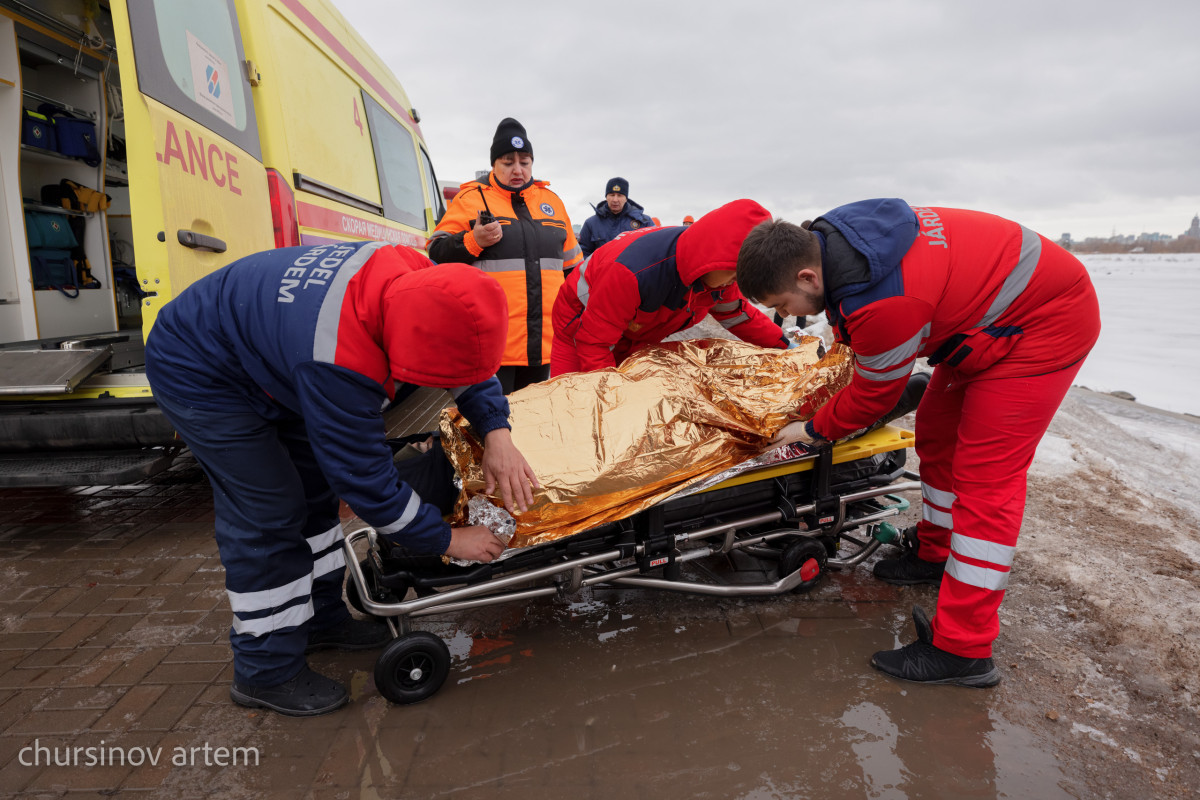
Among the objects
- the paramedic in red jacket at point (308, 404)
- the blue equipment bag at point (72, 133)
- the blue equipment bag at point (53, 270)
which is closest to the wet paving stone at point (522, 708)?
the paramedic in red jacket at point (308, 404)

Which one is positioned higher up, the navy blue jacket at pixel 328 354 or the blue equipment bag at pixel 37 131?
the blue equipment bag at pixel 37 131

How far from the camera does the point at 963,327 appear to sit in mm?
2117

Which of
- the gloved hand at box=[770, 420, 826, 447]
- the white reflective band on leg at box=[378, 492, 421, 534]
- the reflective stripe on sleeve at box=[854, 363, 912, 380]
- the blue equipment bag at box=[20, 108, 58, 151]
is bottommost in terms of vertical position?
the white reflective band on leg at box=[378, 492, 421, 534]

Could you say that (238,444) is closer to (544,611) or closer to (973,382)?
(544,611)

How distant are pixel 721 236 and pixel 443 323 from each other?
151 cm

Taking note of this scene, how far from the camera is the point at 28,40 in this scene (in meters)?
4.14

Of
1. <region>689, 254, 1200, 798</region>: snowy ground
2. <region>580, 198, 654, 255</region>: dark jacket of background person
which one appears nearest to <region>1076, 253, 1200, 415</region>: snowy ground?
<region>689, 254, 1200, 798</region>: snowy ground

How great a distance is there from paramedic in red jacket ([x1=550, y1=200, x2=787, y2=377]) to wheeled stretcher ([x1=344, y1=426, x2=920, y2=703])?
2.90 feet

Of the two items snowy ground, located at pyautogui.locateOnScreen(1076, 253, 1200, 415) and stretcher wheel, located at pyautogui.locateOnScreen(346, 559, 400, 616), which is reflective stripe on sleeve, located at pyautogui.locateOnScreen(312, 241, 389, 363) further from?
snowy ground, located at pyautogui.locateOnScreen(1076, 253, 1200, 415)

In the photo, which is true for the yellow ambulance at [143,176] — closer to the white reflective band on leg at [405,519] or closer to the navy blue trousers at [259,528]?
the navy blue trousers at [259,528]

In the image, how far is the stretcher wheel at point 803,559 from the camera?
2.56 m

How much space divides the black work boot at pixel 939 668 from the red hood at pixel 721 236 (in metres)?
1.62

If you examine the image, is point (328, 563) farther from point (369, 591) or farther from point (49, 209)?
point (49, 209)

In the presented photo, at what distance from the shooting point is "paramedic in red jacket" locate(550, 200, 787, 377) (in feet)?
8.71
